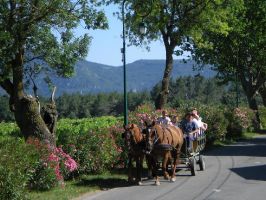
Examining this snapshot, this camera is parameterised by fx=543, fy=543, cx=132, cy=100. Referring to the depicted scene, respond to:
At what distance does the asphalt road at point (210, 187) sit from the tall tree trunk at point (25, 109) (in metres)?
2.62

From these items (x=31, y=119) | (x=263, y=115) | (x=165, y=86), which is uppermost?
(x=165, y=86)

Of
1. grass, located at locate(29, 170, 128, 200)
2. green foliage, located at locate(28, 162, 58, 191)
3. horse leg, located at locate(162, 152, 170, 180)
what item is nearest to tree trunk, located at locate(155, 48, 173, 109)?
grass, located at locate(29, 170, 128, 200)

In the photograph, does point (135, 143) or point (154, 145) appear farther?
point (154, 145)

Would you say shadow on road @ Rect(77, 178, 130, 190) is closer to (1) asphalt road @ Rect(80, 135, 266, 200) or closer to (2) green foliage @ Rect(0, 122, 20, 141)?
(1) asphalt road @ Rect(80, 135, 266, 200)

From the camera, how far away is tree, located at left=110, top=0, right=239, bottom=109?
101 feet

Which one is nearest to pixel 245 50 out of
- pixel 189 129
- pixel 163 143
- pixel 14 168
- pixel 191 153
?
pixel 189 129

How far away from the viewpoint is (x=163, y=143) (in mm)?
15844

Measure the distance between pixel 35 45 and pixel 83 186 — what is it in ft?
15.2

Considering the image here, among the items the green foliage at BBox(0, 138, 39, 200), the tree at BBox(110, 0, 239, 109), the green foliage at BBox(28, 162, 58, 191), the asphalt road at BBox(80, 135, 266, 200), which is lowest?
the asphalt road at BBox(80, 135, 266, 200)

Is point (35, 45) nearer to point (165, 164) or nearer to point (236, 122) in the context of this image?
point (165, 164)

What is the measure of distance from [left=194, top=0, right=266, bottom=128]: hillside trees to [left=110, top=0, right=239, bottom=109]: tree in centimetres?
1387

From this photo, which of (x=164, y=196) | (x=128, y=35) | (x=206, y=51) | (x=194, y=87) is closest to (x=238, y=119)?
(x=128, y=35)

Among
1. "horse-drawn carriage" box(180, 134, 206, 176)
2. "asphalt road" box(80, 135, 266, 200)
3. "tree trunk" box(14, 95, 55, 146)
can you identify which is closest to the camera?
"asphalt road" box(80, 135, 266, 200)

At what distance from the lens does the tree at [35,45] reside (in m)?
15.2
